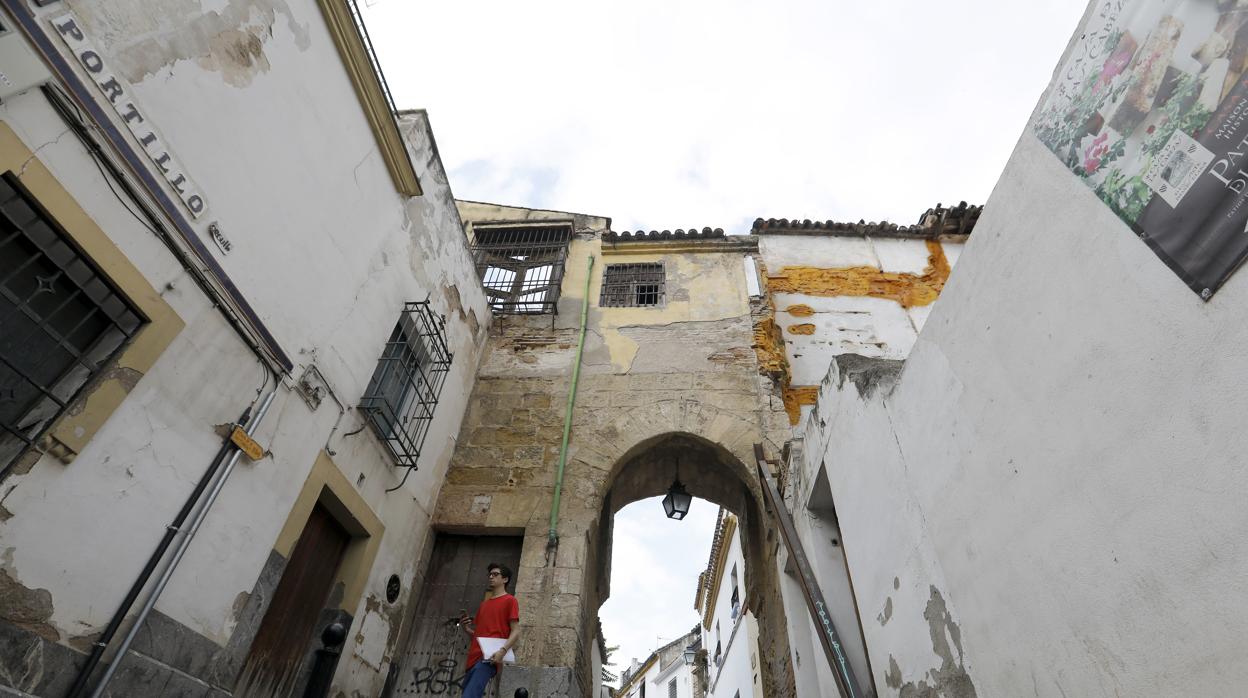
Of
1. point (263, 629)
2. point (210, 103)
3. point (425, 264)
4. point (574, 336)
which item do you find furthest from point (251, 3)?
point (574, 336)

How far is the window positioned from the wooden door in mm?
4814

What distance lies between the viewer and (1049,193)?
237 cm

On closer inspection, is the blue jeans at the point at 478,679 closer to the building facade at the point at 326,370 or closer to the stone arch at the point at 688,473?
the building facade at the point at 326,370

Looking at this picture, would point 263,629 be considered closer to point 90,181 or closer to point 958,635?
point 90,181

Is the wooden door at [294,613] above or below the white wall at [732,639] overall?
below

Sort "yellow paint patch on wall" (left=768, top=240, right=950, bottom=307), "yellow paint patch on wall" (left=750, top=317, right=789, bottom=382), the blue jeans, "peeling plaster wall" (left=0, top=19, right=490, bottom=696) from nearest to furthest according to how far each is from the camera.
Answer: "peeling plaster wall" (left=0, top=19, right=490, bottom=696) < the blue jeans < "yellow paint patch on wall" (left=750, top=317, right=789, bottom=382) < "yellow paint patch on wall" (left=768, top=240, right=950, bottom=307)

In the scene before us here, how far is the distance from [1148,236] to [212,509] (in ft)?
14.6

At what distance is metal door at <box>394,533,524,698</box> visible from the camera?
550 cm

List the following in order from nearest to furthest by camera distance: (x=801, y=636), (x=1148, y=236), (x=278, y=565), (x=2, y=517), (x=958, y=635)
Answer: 1. (x=1148, y=236)
2. (x=2, y=517)
3. (x=958, y=635)
4. (x=278, y=565)
5. (x=801, y=636)

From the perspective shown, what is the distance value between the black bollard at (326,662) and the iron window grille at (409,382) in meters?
2.79

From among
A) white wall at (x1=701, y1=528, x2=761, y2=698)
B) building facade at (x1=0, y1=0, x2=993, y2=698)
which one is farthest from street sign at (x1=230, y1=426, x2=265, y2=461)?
white wall at (x1=701, y1=528, x2=761, y2=698)

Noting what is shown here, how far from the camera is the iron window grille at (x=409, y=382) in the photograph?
520cm

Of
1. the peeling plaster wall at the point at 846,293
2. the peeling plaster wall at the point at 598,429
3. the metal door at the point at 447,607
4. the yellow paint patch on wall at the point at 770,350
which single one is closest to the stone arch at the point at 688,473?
the peeling plaster wall at the point at 598,429

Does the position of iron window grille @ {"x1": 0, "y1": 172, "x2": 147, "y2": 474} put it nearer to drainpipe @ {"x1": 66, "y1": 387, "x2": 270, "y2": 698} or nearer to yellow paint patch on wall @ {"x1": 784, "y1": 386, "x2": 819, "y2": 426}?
drainpipe @ {"x1": 66, "y1": 387, "x2": 270, "y2": 698}
